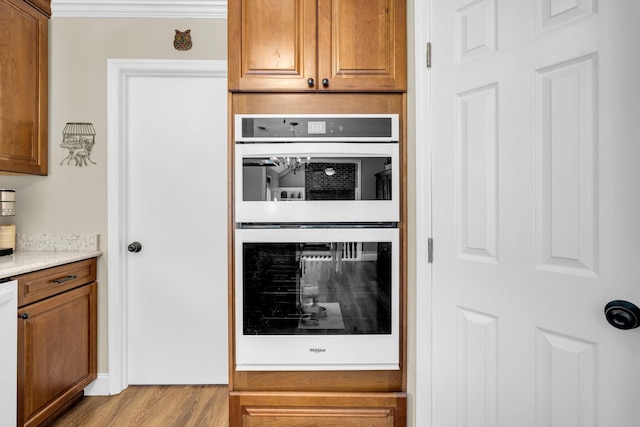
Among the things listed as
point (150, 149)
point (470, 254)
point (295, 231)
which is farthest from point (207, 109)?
point (470, 254)

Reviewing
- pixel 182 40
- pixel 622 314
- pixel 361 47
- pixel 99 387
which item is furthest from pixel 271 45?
pixel 99 387

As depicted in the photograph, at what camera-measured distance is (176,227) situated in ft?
7.59

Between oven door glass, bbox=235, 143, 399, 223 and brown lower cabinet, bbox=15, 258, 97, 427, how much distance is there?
3.82ft

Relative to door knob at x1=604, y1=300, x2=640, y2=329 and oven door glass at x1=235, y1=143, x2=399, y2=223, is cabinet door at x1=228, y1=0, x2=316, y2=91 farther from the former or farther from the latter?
door knob at x1=604, y1=300, x2=640, y2=329

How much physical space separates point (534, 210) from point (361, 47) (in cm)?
94

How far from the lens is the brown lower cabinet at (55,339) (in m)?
1.68

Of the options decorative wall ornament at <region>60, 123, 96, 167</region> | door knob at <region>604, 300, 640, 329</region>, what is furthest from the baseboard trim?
door knob at <region>604, 300, 640, 329</region>

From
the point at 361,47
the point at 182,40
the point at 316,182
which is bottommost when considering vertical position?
the point at 316,182

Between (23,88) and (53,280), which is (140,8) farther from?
(53,280)

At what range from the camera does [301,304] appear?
1.50 meters

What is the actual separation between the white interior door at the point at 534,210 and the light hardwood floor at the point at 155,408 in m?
1.35

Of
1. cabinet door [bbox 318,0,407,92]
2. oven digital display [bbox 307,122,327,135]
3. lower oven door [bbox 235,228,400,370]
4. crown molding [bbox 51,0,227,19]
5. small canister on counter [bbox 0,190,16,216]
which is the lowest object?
lower oven door [bbox 235,228,400,370]

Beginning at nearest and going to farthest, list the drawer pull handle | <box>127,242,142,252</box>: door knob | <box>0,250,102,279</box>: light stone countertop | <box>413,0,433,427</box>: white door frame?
<box>413,0,433,427</box>: white door frame
<box>0,250,102,279</box>: light stone countertop
the drawer pull handle
<box>127,242,142,252</box>: door knob

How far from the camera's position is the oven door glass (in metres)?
1.46
